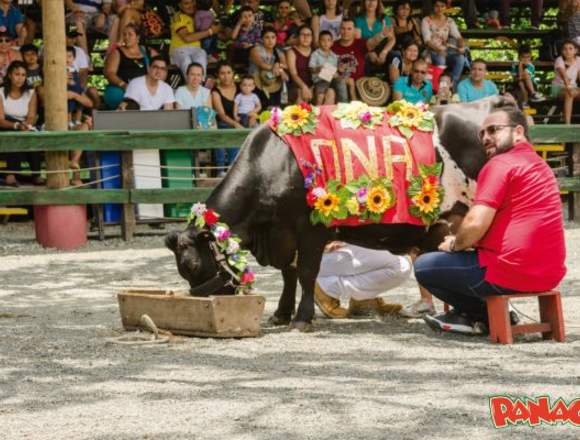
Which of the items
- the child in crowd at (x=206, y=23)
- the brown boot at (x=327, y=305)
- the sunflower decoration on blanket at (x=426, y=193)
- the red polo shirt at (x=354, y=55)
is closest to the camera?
the sunflower decoration on blanket at (x=426, y=193)

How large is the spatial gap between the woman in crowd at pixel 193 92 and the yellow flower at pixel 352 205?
7.06m

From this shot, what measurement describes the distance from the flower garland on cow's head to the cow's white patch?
53.0 inches

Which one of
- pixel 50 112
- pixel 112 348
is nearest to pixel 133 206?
pixel 50 112

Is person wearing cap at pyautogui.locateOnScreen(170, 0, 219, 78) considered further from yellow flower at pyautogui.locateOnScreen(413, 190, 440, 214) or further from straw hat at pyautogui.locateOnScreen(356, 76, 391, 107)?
yellow flower at pyautogui.locateOnScreen(413, 190, 440, 214)

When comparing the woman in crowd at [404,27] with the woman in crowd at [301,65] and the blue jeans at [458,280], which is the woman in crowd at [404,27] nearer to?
the woman in crowd at [301,65]

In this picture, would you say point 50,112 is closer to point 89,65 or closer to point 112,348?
point 89,65

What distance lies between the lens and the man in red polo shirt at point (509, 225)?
7734mm

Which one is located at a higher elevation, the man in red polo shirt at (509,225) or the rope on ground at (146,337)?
the man in red polo shirt at (509,225)

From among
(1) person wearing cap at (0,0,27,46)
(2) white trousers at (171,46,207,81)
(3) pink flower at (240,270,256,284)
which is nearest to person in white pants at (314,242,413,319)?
(3) pink flower at (240,270,256,284)

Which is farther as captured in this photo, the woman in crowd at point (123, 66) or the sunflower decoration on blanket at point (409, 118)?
the woman in crowd at point (123, 66)

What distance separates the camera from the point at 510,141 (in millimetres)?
7844

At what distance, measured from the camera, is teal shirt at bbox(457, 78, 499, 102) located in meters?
16.7

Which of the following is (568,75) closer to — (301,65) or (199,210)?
(301,65)

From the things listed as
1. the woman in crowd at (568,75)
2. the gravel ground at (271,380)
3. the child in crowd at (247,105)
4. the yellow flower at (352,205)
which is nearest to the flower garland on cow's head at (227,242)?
the gravel ground at (271,380)
